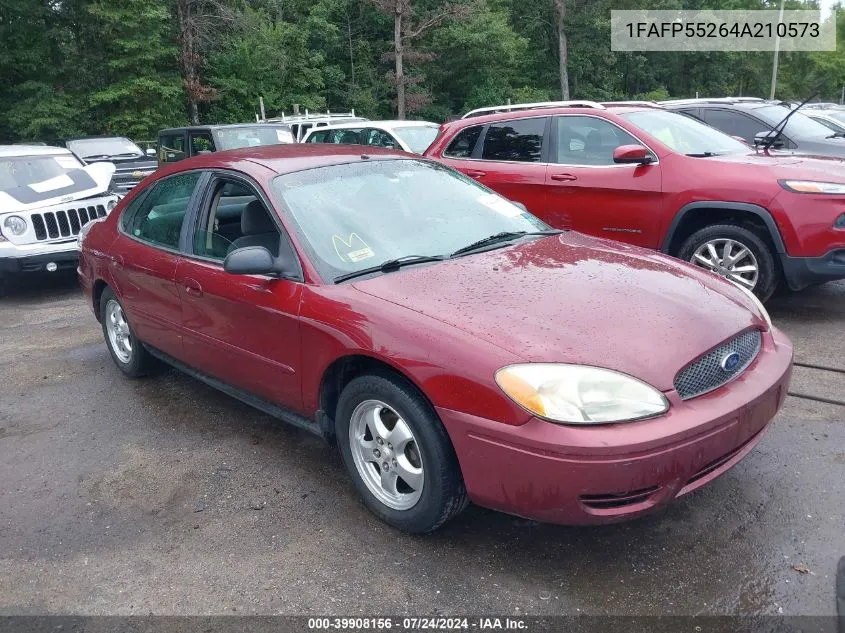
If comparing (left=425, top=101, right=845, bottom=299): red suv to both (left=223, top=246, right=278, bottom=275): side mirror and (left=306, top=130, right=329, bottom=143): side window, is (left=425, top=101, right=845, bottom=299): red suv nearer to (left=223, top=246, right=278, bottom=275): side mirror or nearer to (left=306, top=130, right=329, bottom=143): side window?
(left=223, top=246, right=278, bottom=275): side mirror

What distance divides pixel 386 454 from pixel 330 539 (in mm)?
452

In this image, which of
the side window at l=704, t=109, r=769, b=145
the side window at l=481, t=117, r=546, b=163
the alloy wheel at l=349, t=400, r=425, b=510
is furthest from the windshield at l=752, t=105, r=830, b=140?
the alloy wheel at l=349, t=400, r=425, b=510

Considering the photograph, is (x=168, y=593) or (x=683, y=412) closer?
(x=683, y=412)

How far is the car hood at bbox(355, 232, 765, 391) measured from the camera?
2.66 m

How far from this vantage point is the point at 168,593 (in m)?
2.81

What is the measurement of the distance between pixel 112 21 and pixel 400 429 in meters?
27.9

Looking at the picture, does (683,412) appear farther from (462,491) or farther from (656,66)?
(656,66)

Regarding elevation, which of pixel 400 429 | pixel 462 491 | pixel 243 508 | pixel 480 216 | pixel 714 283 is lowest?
pixel 243 508

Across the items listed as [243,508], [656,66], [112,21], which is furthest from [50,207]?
[656,66]

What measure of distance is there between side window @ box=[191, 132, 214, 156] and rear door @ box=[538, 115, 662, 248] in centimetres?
703

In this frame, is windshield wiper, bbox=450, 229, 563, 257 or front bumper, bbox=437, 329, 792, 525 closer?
front bumper, bbox=437, 329, 792, 525

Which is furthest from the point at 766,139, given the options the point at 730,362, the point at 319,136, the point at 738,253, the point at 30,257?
the point at 30,257

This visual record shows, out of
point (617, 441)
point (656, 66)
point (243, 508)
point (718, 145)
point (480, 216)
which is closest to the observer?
point (617, 441)

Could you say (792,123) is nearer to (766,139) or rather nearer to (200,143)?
(766,139)
